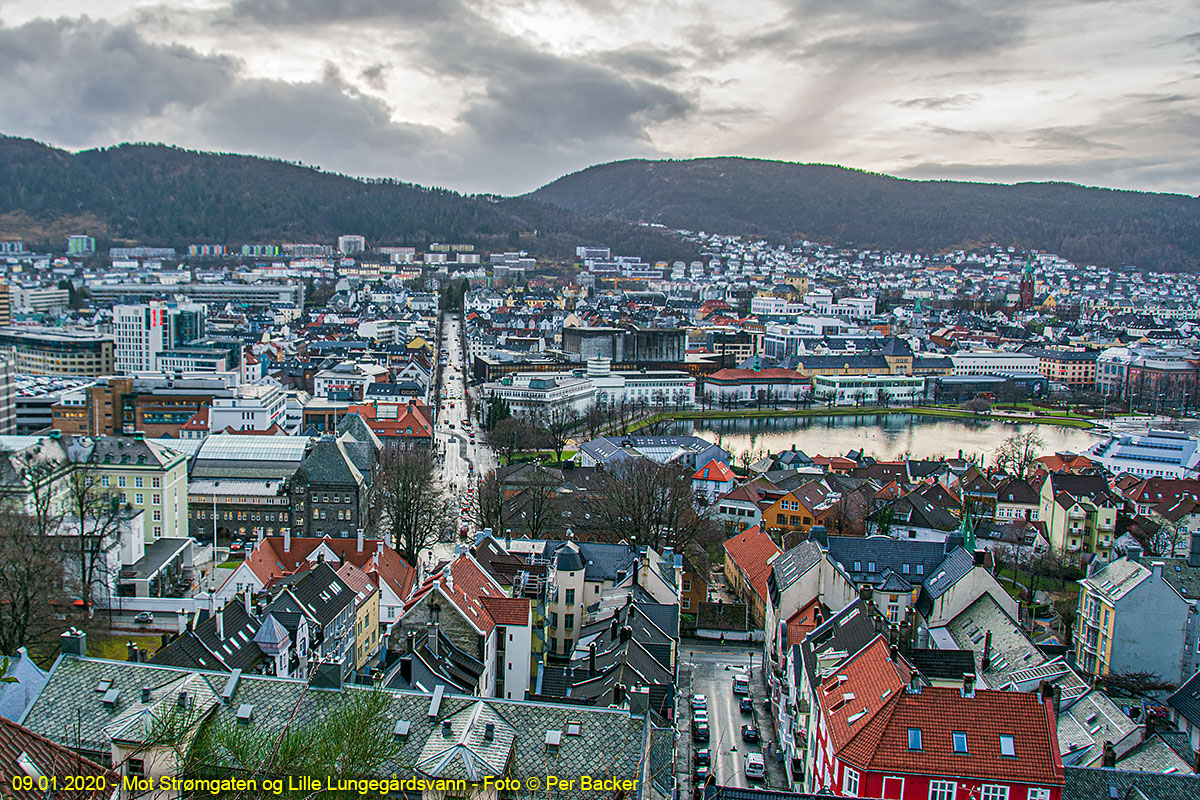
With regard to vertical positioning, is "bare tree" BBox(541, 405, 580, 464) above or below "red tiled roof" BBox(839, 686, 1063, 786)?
below

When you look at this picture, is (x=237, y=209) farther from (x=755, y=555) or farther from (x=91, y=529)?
(x=755, y=555)

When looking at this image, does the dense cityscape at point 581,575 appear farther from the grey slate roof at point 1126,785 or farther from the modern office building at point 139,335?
the modern office building at point 139,335

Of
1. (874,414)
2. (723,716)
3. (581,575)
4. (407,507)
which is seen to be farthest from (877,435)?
(723,716)

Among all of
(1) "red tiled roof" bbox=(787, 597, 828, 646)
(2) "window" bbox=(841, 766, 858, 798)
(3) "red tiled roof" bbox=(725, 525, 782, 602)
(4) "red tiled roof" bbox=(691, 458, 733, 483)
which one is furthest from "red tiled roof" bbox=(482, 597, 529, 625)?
(4) "red tiled roof" bbox=(691, 458, 733, 483)

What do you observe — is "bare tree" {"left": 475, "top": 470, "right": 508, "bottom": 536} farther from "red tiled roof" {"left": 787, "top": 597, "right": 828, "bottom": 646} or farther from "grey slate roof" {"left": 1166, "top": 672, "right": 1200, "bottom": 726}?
"grey slate roof" {"left": 1166, "top": 672, "right": 1200, "bottom": 726}

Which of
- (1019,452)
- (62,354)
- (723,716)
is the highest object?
(62,354)
